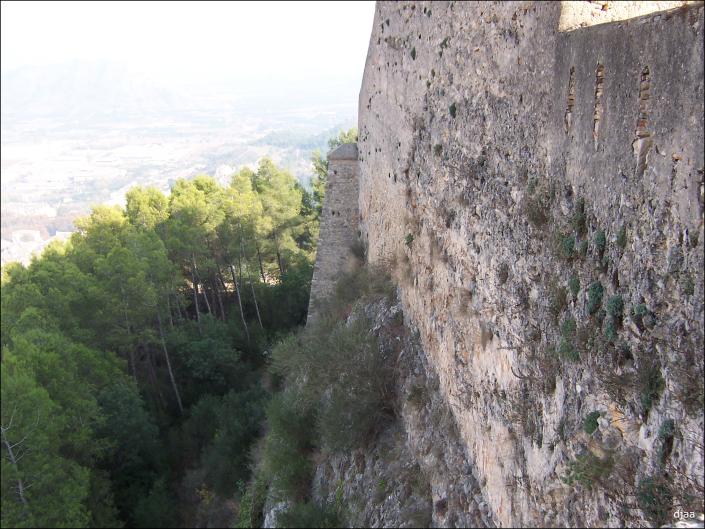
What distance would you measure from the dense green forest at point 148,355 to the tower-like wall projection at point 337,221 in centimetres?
349

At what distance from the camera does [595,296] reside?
14.2 ft

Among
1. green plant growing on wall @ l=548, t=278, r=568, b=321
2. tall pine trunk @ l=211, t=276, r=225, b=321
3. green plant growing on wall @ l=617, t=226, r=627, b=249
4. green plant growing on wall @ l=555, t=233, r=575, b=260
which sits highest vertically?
green plant growing on wall @ l=617, t=226, r=627, b=249

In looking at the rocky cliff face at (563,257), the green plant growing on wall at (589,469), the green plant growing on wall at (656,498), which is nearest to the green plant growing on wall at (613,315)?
the rocky cliff face at (563,257)

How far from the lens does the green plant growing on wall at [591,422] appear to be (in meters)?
4.21

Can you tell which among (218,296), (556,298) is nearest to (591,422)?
(556,298)

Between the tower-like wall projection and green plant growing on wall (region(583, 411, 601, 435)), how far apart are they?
10.7 m

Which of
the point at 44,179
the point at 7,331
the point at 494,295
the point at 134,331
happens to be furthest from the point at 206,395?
the point at 44,179

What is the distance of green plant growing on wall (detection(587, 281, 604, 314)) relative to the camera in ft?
14.1

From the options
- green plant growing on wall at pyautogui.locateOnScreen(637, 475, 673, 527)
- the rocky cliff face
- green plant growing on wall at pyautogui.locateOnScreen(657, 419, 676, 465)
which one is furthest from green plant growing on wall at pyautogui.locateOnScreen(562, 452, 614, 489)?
green plant growing on wall at pyautogui.locateOnScreen(657, 419, 676, 465)

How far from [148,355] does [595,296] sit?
48.9ft

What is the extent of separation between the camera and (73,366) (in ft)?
42.9

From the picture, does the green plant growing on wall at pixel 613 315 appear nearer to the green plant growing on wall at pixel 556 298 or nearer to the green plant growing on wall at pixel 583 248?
the green plant growing on wall at pixel 583 248

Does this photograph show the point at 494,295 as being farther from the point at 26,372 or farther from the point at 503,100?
the point at 26,372

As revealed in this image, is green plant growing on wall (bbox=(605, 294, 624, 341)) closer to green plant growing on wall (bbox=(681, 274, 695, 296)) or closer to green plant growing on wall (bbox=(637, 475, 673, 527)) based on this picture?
green plant growing on wall (bbox=(681, 274, 695, 296))
